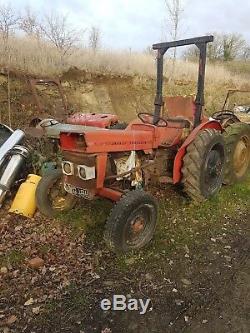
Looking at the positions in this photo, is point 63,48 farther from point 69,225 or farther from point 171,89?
point 69,225

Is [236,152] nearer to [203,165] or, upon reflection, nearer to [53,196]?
[203,165]

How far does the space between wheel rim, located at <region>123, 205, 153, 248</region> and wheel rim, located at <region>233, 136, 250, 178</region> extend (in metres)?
2.56

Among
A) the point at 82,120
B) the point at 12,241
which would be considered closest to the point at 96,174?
the point at 12,241

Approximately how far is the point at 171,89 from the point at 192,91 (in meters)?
1.11

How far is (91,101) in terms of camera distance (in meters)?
11.4

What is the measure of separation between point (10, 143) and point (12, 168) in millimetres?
580

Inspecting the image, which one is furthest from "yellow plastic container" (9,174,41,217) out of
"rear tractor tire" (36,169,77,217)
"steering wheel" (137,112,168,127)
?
"steering wheel" (137,112,168,127)

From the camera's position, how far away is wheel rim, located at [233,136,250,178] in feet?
18.5

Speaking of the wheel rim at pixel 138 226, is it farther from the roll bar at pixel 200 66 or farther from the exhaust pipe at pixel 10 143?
the exhaust pipe at pixel 10 143

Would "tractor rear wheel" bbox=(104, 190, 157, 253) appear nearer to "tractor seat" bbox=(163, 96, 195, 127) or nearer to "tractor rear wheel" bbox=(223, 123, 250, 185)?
"tractor seat" bbox=(163, 96, 195, 127)

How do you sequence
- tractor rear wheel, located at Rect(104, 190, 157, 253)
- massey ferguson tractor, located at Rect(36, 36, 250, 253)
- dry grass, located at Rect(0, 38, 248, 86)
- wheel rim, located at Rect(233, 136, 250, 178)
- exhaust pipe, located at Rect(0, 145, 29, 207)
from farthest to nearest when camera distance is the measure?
1. dry grass, located at Rect(0, 38, 248, 86)
2. wheel rim, located at Rect(233, 136, 250, 178)
3. exhaust pipe, located at Rect(0, 145, 29, 207)
4. massey ferguson tractor, located at Rect(36, 36, 250, 253)
5. tractor rear wheel, located at Rect(104, 190, 157, 253)

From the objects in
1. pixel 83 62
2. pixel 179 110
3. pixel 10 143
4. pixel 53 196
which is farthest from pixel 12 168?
pixel 83 62

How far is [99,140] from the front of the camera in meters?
3.47

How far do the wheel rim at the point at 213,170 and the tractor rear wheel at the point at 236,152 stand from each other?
0.51 metres
